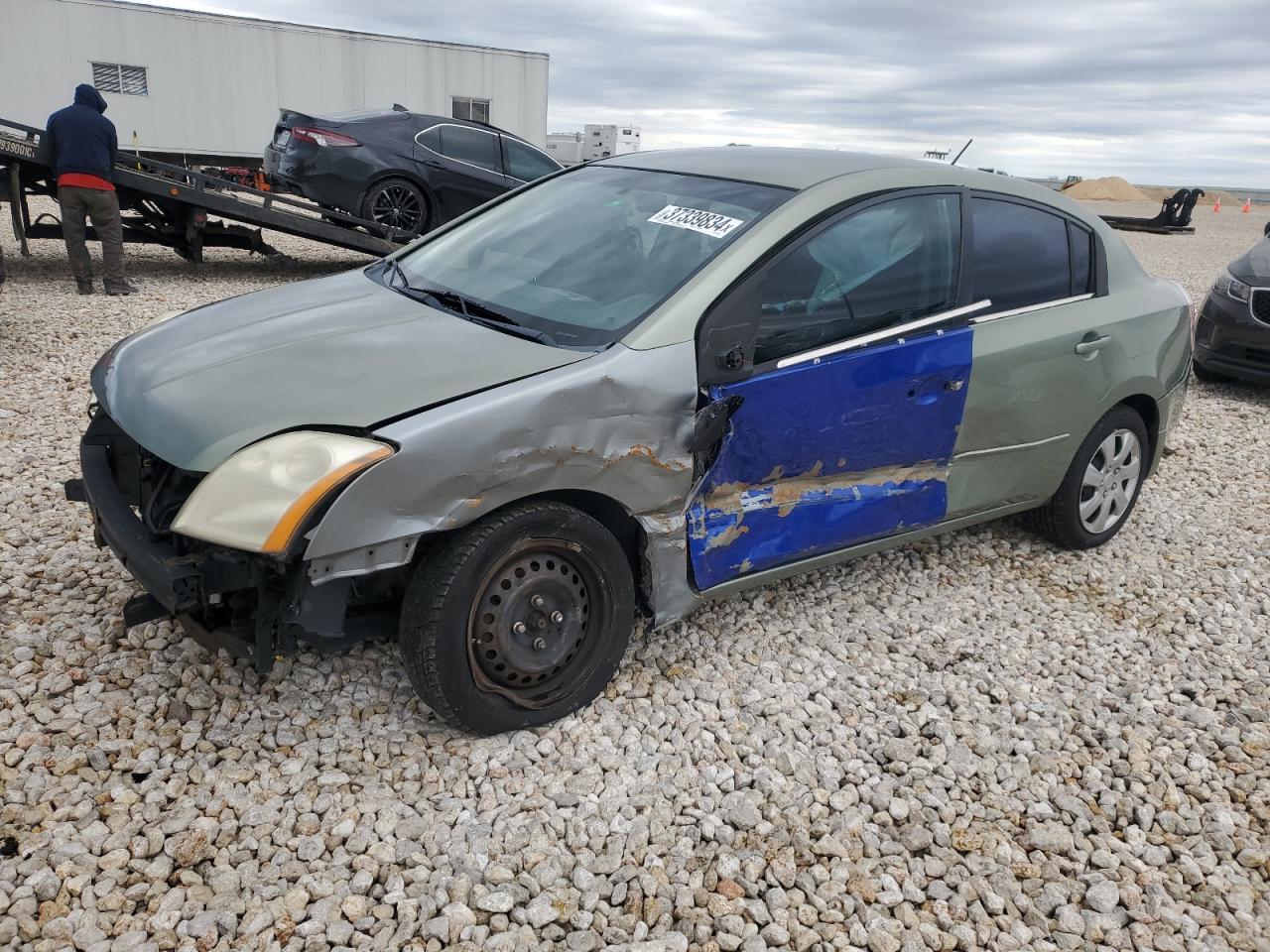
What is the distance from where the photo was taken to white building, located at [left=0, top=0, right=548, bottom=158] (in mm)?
17312

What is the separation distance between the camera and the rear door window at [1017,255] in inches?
147

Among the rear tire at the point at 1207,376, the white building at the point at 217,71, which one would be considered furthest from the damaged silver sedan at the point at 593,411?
the white building at the point at 217,71

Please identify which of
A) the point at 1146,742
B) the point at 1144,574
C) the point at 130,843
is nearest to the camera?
the point at 130,843

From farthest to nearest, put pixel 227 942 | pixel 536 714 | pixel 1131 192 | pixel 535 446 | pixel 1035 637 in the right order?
1. pixel 1131 192
2. pixel 1035 637
3. pixel 536 714
4. pixel 535 446
5. pixel 227 942

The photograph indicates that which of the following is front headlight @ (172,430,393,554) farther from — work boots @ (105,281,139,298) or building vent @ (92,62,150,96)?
building vent @ (92,62,150,96)

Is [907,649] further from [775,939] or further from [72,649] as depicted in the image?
[72,649]

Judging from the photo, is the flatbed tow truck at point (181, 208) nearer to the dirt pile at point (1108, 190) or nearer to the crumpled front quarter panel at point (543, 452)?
the crumpled front quarter panel at point (543, 452)

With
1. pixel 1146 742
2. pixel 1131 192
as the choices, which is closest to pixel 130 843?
pixel 1146 742

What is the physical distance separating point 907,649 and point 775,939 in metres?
1.58

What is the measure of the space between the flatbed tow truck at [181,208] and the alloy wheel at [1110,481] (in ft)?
26.0

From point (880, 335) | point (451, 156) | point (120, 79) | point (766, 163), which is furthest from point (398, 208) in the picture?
point (120, 79)

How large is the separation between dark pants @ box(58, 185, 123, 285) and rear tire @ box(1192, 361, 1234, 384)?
31.8ft

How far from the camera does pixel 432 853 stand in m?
2.53

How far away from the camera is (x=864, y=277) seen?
3.36 metres
